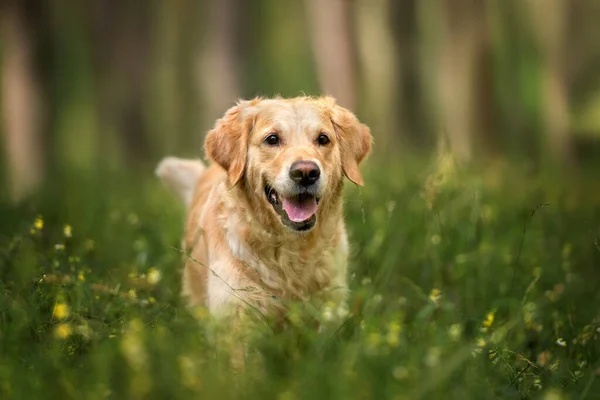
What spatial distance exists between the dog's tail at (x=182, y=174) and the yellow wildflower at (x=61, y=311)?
7.48 feet

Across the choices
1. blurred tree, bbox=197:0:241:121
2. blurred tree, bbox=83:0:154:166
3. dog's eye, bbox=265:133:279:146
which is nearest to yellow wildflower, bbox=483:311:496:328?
dog's eye, bbox=265:133:279:146

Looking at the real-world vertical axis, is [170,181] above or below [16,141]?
below

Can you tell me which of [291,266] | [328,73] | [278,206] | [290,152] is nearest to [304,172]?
[290,152]

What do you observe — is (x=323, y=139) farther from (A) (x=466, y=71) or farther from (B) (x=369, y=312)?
(A) (x=466, y=71)

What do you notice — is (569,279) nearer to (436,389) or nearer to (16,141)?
(436,389)

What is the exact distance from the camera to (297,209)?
401 centimetres

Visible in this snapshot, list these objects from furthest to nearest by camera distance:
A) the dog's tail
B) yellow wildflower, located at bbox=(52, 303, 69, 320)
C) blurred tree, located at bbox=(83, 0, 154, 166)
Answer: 1. blurred tree, located at bbox=(83, 0, 154, 166)
2. the dog's tail
3. yellow wildflower, located at bbox=(52, 303, 69, 320)

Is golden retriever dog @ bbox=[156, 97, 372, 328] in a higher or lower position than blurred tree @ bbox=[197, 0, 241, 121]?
lower

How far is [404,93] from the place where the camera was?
17.9 metres

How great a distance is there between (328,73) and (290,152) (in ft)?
27.0

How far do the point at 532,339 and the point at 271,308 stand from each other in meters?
1.47

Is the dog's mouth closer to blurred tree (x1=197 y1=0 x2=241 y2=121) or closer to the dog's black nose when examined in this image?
the dog's black nose

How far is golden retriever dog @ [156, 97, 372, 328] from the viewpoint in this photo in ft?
13.0

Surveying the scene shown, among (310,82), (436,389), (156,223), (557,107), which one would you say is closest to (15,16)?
(156,223)
